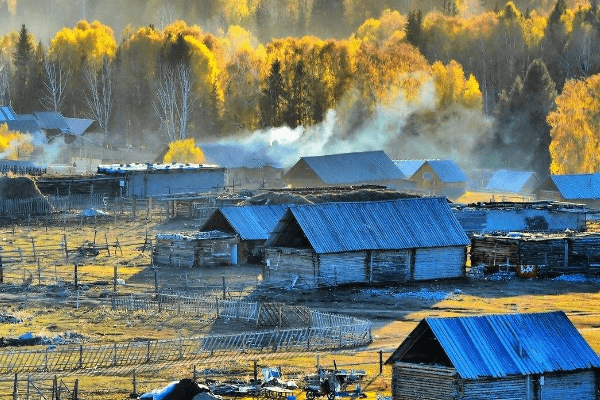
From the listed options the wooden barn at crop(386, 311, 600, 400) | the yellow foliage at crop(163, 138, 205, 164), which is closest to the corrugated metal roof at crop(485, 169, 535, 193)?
the yellow foliage at crop(163, 138, 205, 164)

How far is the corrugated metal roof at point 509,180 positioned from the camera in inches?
3904

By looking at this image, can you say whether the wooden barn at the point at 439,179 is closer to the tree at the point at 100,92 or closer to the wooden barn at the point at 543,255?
the tree at the point at 100,92

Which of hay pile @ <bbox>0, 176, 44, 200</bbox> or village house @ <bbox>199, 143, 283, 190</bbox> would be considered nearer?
hay pile @ <bbox>0, 176, 44, 200</bbox>

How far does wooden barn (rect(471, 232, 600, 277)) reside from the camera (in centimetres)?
5816

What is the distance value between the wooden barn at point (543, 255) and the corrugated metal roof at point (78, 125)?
7198 centimetres

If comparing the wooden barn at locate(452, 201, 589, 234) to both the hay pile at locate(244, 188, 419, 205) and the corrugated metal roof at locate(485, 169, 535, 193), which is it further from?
the corrugated metal roof at locate(485, 169, 535, 193)

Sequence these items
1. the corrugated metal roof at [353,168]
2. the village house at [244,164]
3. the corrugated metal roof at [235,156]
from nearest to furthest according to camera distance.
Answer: the corrugated metal roof at [353,168] < the village house at [244,164] < the corrugated metal roof at [235,156]

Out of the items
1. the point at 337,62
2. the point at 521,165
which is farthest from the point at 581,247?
the point at 337,62

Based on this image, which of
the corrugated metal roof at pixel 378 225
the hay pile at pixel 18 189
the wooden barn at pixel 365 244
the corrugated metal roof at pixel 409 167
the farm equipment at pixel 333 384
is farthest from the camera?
→ the corrugated metal roof at pixel 409 167

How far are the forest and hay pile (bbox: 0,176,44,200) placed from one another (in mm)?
32137

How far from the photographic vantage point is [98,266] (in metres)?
60.4

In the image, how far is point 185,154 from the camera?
103m

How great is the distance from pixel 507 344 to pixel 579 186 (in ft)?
188

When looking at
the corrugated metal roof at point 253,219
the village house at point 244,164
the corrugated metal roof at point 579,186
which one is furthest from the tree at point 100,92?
the corrugated metal roof at point 253,219
